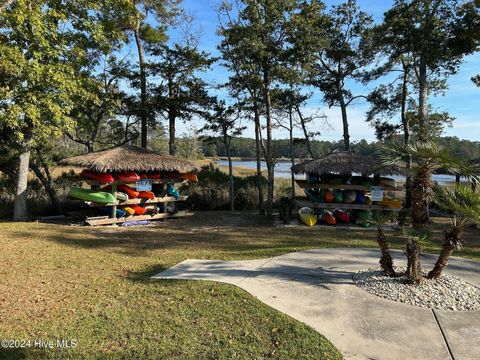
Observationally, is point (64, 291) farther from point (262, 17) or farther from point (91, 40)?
point (262, 17)

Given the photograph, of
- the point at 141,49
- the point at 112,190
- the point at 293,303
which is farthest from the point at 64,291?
the point at 141,49

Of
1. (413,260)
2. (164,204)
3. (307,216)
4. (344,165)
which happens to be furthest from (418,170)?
(164,204)

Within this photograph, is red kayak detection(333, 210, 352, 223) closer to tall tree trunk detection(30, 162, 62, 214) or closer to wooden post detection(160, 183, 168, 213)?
wooden post detection(160, 183, 168, 213)

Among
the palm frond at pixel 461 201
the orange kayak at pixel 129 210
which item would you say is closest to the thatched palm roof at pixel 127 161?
the orange kayak at pixel 129 210

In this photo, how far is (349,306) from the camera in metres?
4.62

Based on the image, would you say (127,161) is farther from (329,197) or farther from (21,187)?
(329,197)

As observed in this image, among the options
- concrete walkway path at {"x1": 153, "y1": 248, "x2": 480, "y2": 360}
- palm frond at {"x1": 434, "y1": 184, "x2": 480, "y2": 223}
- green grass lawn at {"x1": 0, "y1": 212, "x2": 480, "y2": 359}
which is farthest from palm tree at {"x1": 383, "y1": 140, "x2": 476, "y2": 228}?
green grass lawn at {"x1": 0, "y1": 212, "x2": 480, "y2": 359}

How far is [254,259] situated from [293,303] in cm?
237

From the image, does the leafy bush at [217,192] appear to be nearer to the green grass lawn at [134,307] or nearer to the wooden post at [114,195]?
the wooden post at [114,195]

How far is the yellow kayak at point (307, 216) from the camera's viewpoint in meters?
12.3

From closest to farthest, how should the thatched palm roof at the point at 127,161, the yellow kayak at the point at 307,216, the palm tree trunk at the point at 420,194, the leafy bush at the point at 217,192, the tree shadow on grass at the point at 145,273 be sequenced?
1. the palm tree trunk at the point at 420,194
2. the tree shadow on grass at the point at 145,273
3. the thatched palm roof at the point at 127,161
4. the yellow kayak at the point at 307,216
5. the leafy bush at the point at 217,192

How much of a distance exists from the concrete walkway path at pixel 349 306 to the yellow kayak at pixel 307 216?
514cm

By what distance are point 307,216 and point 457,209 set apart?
304 inches

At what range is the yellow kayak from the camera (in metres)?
12.3
